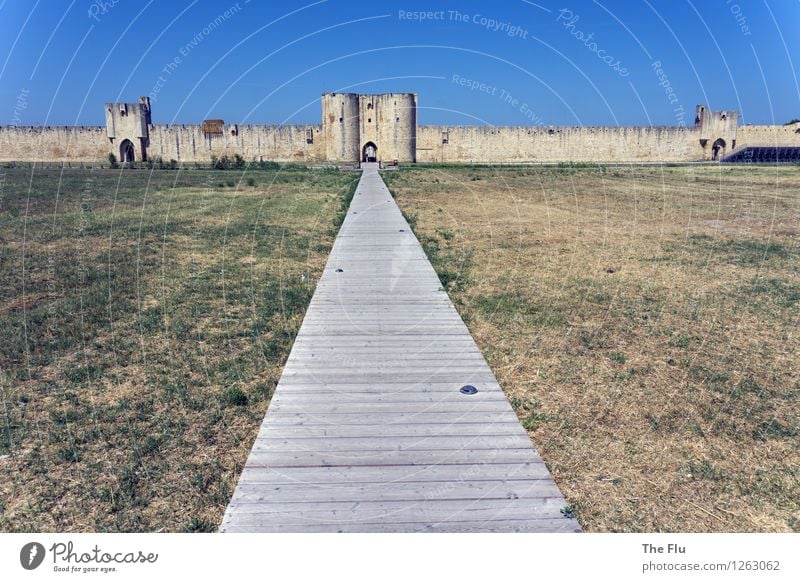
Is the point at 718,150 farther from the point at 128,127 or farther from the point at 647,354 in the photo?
the point at 647,354

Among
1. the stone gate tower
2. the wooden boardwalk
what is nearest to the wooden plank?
the wooden boardwalk

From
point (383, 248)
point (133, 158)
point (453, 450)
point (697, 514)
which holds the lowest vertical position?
point (697, 514)

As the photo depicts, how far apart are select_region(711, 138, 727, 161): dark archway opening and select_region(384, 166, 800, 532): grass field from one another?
43.1m

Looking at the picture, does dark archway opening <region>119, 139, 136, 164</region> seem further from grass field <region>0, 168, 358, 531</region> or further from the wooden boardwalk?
the wooden boardwalk

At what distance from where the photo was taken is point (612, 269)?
10.6 m

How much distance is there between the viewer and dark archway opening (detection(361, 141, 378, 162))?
4953 cm

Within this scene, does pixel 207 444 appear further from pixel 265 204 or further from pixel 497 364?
pixel 265 204

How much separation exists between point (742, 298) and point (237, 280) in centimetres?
748

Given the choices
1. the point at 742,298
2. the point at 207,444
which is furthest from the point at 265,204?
the point at 207,444

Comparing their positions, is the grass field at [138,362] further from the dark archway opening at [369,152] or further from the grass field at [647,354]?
the dark archway opening at [369,152]

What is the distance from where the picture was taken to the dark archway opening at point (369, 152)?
4953cm

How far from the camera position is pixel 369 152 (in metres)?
52.3

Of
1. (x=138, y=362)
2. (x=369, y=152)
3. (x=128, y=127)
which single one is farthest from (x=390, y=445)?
(x=128, y=127)

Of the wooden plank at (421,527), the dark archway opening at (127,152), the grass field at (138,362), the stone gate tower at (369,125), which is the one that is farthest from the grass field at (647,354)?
the dark archway opening at (127,152)
